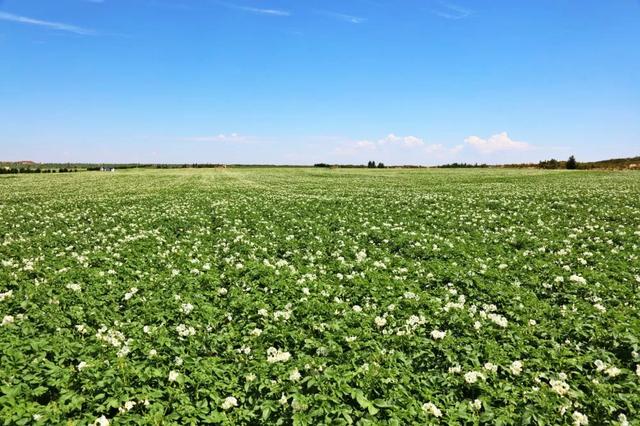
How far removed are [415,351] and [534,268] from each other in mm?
6588

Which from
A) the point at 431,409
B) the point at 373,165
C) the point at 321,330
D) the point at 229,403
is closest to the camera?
the point at 431,409

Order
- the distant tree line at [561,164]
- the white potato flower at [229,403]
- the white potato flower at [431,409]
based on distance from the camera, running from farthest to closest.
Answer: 1. the distant tree line at [561,164]
2. the white potato flower at [229,403]
3. the white potato flower at [431,409]

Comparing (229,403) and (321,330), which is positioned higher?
(321,330)

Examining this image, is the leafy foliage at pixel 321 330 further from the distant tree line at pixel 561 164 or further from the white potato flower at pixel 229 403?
the distant tree line at pixel 561 164

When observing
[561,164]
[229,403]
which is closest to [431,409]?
[229,403]

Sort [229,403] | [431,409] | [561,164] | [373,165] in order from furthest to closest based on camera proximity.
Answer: [373,165] → [561,164] → [229,403] → [431,409]

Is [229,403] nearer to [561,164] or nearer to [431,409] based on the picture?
[431,409]

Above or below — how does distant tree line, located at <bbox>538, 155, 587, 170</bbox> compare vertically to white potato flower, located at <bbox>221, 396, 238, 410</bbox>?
above

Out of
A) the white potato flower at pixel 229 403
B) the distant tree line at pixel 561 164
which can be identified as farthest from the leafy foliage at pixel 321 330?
the distant tree line at pixel 561 164

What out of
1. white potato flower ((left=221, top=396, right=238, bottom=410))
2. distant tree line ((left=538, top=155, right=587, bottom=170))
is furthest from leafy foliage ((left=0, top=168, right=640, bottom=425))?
distant tree line ((left=538, top=155, right=587, bottom=170))

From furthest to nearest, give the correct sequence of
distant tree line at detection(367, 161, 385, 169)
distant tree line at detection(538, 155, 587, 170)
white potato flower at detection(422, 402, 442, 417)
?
distant tree line at detection(367, 161, 385, 169) < distant tree line at detection(538, 155, 587, 170) < white potato flower at detection(422, 402, 442, 417)

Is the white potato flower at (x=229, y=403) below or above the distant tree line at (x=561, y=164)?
below

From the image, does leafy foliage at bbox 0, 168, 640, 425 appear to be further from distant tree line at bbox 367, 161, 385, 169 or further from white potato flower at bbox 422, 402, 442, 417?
distant tree line at bbox 367, 161, 385, 169

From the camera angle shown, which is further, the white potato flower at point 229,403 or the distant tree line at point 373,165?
the distant tree line at point 373,165
